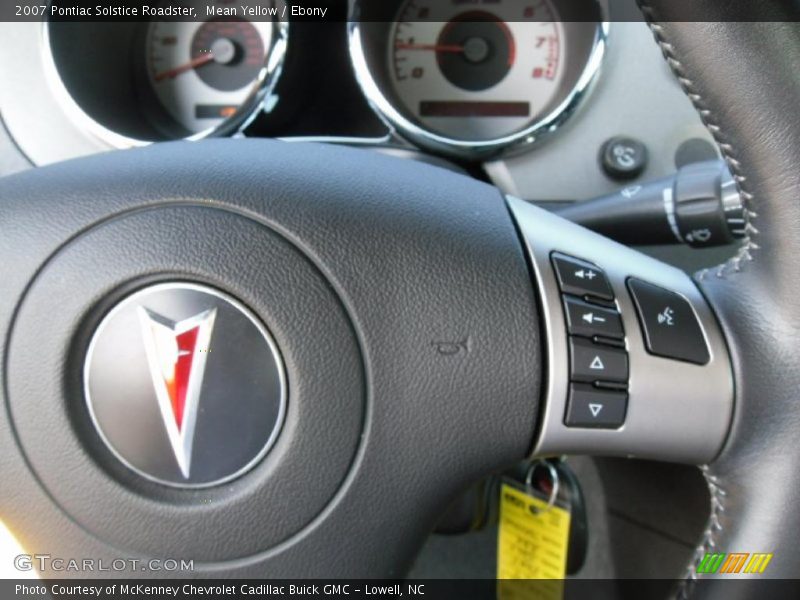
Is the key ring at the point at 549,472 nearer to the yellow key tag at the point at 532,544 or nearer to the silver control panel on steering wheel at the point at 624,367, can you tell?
the yellow key tag at the point at 532,544

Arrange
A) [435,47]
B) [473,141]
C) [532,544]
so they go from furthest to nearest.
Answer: [435,47] → [473,141] → [532,544]

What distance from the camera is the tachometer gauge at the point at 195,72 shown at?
4.83 ft

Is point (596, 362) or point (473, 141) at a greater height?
point (473, 141)

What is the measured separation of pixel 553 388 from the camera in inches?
27.3

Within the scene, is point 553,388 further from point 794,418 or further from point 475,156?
point 475,156

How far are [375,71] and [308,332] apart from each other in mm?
709

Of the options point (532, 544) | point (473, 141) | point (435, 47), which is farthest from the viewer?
point (435, 47)

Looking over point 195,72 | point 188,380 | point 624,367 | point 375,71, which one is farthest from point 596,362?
point 195,72

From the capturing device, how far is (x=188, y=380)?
686 mm

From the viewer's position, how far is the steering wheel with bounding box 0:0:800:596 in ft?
2.26

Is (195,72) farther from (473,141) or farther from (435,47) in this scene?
(473,141)

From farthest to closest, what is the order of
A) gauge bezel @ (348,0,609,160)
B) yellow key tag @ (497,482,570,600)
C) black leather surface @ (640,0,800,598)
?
gauge bezel @ (348,0,609,160)
yellow key tag @ (497,482,570,600)
black leather surface @ (640,0,800,598)

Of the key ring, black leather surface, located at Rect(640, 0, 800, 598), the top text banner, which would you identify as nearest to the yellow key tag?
the key ring

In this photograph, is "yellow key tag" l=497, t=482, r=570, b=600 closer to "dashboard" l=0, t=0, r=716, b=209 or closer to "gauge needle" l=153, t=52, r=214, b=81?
"dashboard" l=0, t=0, r=716, b=209
